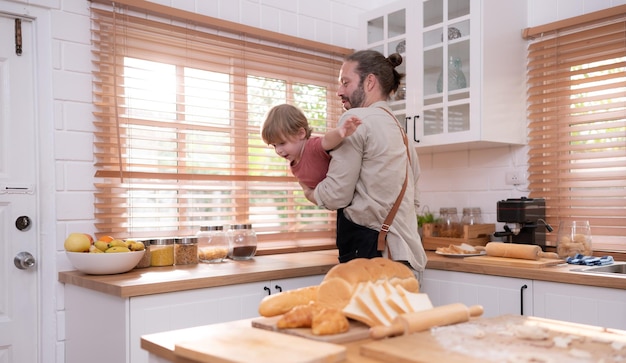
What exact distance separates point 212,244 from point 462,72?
1.58 metres

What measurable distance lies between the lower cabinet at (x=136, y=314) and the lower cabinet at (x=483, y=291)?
26.9 inches

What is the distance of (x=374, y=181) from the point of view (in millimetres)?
2006

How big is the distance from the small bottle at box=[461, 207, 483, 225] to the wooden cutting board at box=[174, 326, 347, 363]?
2.36 meters

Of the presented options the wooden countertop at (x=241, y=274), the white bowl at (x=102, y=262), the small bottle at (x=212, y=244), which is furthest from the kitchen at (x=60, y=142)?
the small bottle at (x=212, y=244)

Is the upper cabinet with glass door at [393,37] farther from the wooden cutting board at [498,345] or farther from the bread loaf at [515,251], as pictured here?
the wooden cutting board at [498,345]

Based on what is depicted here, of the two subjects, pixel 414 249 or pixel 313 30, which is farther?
pixel 313 30

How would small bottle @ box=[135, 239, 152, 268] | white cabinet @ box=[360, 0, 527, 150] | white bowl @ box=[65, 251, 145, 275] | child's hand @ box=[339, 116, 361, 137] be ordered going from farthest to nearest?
1. white cabinet @ box=[360, 0, 527, 150]
2. small bottle @ box=[135, 239, 152, 268]
3. white bowl @ box=[65, 251, 145, 275]
4. child's hand @ box=[339, 116, 361, 137]

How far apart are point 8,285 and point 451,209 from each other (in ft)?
7.50

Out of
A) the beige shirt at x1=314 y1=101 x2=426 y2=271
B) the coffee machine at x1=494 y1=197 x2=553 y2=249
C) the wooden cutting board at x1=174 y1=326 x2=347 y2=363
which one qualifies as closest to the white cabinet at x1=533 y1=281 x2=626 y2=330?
the coffee machine at x1=494 y1=197 x2=553 y2=249

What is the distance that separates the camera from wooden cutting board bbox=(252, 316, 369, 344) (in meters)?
1.17

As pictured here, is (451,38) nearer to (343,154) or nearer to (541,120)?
(541,120)

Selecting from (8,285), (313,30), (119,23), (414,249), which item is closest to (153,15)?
(119,23)

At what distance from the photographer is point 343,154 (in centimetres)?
197

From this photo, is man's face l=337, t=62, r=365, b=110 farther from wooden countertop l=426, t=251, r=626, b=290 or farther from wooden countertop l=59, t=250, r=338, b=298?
wooden countertop l=426, t=251, r=626, b=290
